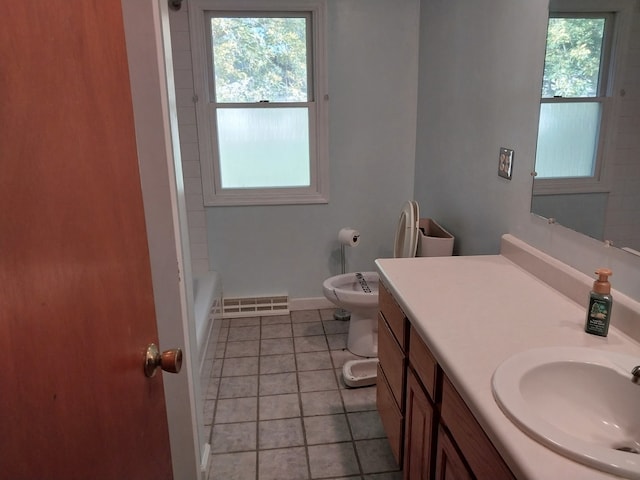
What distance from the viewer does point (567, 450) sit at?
0.86 metres

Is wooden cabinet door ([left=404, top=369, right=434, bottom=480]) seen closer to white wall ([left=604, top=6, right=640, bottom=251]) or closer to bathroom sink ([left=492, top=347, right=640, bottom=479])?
bathroom sink ([left=492, top=347, right=640, bottom=479])

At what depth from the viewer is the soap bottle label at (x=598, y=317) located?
1.28 metres

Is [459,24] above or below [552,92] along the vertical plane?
above

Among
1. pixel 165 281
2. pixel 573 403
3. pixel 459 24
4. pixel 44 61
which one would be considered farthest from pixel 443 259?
pixel 44 61

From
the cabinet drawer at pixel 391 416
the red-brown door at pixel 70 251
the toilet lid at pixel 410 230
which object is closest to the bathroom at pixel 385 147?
the toilet lid at pixel 410 230

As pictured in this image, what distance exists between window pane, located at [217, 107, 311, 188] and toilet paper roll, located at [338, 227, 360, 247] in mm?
441

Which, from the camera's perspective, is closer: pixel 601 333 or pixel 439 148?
pixel 601 333

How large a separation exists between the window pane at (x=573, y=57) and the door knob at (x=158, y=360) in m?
1.40

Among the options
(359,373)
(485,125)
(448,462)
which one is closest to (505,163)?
(485,125)

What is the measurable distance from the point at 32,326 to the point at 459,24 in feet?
8.28

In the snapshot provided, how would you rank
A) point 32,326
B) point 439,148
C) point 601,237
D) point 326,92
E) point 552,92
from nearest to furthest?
point 32,326, point 601,237, point 552,92, point 439,148, point 326,92

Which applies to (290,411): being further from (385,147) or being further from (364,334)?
(385,147)

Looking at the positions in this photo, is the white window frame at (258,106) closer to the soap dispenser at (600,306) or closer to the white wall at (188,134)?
the white wall at (188,134)

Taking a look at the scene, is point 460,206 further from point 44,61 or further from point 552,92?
point 44,61
